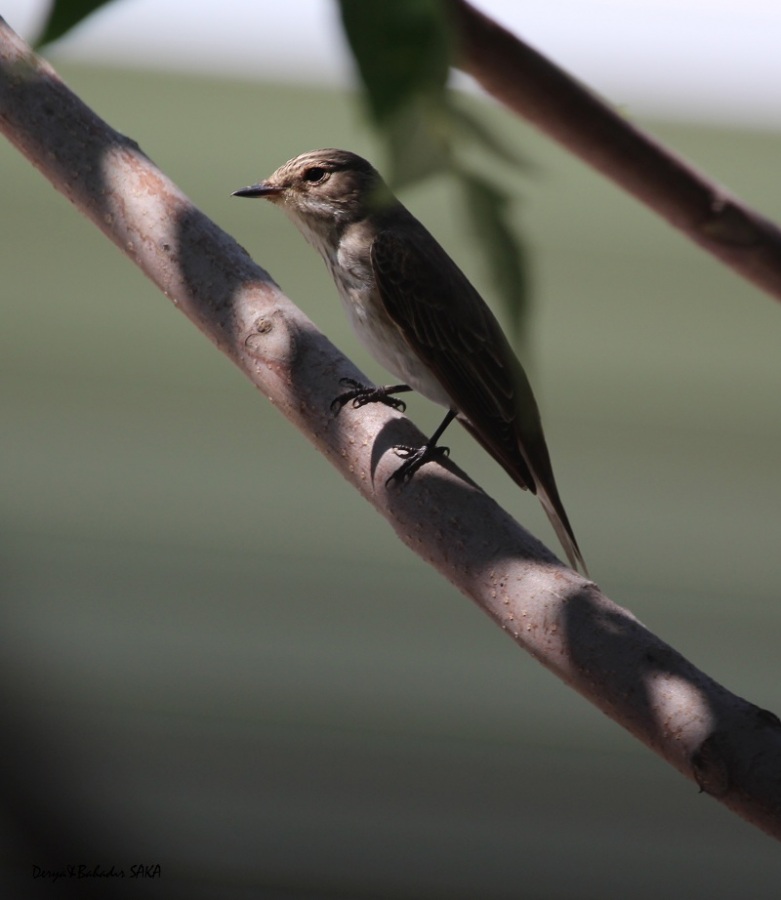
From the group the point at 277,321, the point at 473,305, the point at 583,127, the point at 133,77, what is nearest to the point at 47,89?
the point at 277,321

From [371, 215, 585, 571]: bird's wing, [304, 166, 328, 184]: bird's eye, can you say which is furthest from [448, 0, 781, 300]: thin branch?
[304, 166, 328, 184]: bird's eye

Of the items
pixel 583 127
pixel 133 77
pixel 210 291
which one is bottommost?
pixel 210 291

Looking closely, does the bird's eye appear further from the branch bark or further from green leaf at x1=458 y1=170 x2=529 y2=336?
green leaf at x1=458 y1=170 x2=529 y2=336

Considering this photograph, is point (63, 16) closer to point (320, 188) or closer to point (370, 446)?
point (370, 446)

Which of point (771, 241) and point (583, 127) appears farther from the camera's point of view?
point (771, 241)

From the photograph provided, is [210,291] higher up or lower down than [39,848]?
higher up

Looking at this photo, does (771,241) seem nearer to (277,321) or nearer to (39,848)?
(277,321)

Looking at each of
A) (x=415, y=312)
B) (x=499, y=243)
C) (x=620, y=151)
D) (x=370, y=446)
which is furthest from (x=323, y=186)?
(x=499, y=243)
